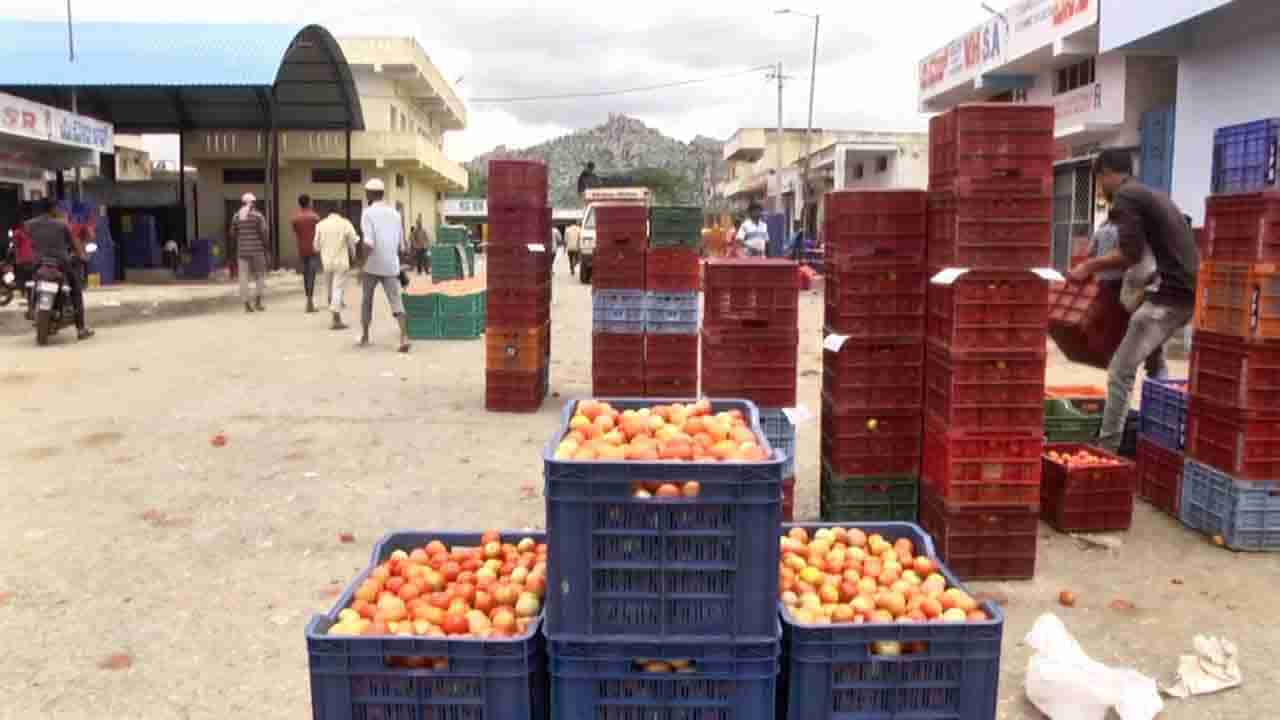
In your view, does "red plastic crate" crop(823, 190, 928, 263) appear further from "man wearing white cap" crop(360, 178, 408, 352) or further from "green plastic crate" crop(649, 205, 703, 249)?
"man wearing white cap" crop(360, 178, 408, 352)

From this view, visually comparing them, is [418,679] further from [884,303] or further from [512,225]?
[512,225]

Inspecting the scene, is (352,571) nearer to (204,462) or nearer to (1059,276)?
(204,462)

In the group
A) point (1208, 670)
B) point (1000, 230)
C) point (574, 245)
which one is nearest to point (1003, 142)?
point (1000, 230)

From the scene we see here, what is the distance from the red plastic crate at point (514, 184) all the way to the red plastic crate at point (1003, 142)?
203 inches

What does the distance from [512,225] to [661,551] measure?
6908 mm

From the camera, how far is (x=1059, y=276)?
16.0 ft

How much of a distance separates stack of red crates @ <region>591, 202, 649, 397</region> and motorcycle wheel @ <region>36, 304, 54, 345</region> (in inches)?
331

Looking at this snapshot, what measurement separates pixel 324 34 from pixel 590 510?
30094mm

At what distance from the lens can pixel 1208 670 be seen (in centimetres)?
415

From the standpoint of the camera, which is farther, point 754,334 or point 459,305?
point 459,305

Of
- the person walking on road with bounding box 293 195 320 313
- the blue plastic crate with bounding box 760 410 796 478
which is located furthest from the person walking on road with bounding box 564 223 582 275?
the blue plastic crate with bounding box 760 410 796 478

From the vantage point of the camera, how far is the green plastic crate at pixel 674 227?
959 cm

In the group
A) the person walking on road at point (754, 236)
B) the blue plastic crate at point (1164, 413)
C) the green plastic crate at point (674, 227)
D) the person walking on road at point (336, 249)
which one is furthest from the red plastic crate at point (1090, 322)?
the person walking on road at point (754, 236)

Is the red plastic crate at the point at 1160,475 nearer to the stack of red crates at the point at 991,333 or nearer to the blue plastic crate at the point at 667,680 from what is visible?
the stack of red crates at the point at 991,333
